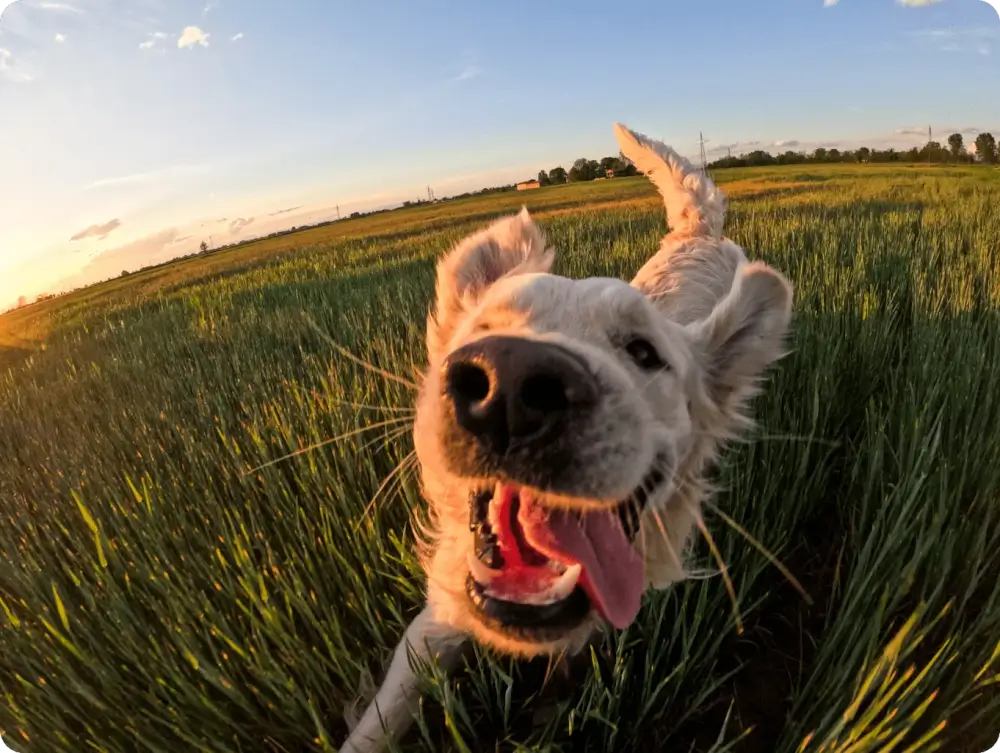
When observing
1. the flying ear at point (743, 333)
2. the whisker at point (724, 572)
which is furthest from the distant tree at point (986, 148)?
the whisker at point (724, 572)

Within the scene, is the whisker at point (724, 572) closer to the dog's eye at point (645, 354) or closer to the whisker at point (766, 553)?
the whisker at point (766, 553)

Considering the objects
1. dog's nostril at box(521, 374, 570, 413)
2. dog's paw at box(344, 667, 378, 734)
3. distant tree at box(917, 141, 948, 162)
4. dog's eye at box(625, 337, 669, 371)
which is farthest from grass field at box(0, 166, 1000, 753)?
dog's nostril at box(521, 374, 570, 413)

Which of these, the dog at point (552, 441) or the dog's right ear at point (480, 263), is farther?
the dog's right ear at point (480, 263)

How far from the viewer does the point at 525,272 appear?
2.23 m

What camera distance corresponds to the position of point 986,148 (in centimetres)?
253

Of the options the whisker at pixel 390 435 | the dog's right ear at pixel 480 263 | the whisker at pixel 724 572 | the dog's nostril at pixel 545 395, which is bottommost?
the whisker at pixel 724 572

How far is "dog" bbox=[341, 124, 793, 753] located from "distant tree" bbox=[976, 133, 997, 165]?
1.19 metres

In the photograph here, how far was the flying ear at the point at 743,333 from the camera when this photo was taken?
2.17 meters

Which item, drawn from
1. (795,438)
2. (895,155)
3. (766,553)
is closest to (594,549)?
(766,553)

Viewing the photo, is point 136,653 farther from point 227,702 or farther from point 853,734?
point 853,734

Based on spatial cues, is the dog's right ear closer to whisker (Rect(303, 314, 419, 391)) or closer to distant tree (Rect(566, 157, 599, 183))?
whisker (Rect(303, 314, 419, 391))

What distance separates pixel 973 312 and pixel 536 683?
3.18 m

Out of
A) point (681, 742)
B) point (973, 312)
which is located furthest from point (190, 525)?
point (973, 312)

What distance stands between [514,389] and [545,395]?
0.33ft
